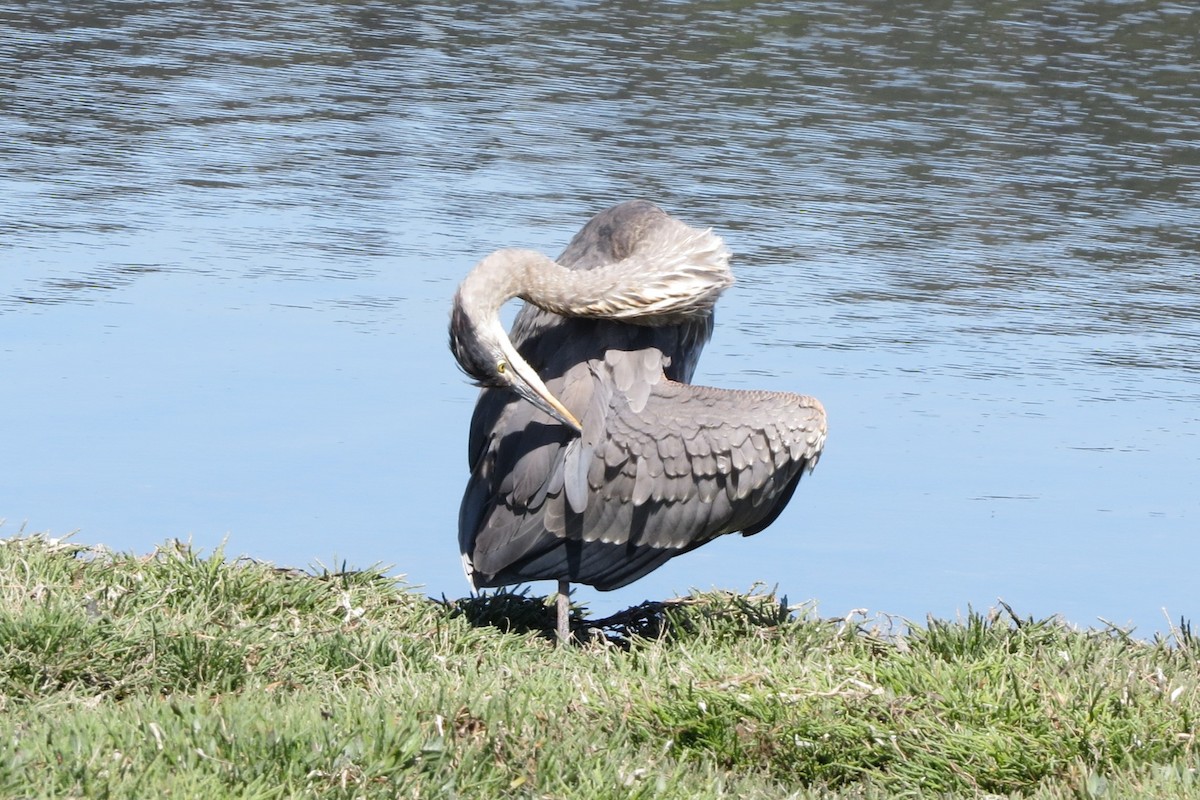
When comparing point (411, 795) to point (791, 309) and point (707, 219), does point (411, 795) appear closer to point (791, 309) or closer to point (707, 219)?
point (791, 309)

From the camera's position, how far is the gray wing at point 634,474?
5.99 metres

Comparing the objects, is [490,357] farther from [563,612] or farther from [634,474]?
[563,612]

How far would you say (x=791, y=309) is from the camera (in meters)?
9.91

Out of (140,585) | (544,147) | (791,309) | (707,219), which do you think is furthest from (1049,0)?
(140,585)

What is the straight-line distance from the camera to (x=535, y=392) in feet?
19.6

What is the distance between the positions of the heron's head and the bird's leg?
0.53 meters

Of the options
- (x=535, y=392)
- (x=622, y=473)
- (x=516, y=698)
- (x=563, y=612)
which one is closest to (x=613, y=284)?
(x=535, y=392)

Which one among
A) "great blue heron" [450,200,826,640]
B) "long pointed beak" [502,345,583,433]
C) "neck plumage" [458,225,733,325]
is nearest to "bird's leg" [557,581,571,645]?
"great blue heron" [450,200,826,640]

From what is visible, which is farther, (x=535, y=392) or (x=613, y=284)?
(x=613, y=284)

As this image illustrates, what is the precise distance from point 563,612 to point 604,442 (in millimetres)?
571

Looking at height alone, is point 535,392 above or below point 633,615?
above

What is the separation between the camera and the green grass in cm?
411

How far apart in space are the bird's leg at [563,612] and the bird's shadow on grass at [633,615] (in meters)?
0.09

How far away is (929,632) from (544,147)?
8.29 m
